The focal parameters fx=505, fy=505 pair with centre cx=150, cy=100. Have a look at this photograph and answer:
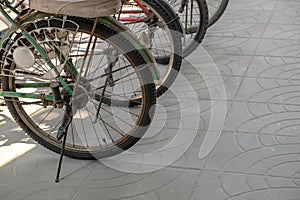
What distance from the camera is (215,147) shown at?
3223 millimetres

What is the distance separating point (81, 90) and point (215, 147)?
3.04 feet

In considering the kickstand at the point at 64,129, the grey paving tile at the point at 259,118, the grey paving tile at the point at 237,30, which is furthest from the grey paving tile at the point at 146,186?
the grey paving tile at the point at 237,30

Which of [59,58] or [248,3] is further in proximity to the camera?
[248,3]

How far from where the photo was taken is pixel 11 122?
367cm

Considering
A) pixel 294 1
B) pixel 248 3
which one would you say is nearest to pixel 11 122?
pixel 248 3

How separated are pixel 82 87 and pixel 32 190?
26.3 inches

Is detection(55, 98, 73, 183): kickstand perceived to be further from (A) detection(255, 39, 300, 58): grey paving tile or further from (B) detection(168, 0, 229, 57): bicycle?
(A) detection(255, 39, 300, 58): grey paving tile

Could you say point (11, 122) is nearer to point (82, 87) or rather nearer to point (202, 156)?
point (82, 87)

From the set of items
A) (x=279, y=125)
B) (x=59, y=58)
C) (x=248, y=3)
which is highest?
(x=59, y=58)

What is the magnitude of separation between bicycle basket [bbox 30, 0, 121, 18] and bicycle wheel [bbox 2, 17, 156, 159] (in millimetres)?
110

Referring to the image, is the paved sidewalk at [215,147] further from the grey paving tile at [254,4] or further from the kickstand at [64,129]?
the grey paving tile at [254,4]

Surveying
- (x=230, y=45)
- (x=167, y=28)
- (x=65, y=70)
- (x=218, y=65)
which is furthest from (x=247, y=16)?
(x=65, y=70)

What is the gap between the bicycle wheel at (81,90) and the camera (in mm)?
2869

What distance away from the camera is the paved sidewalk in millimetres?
2889
